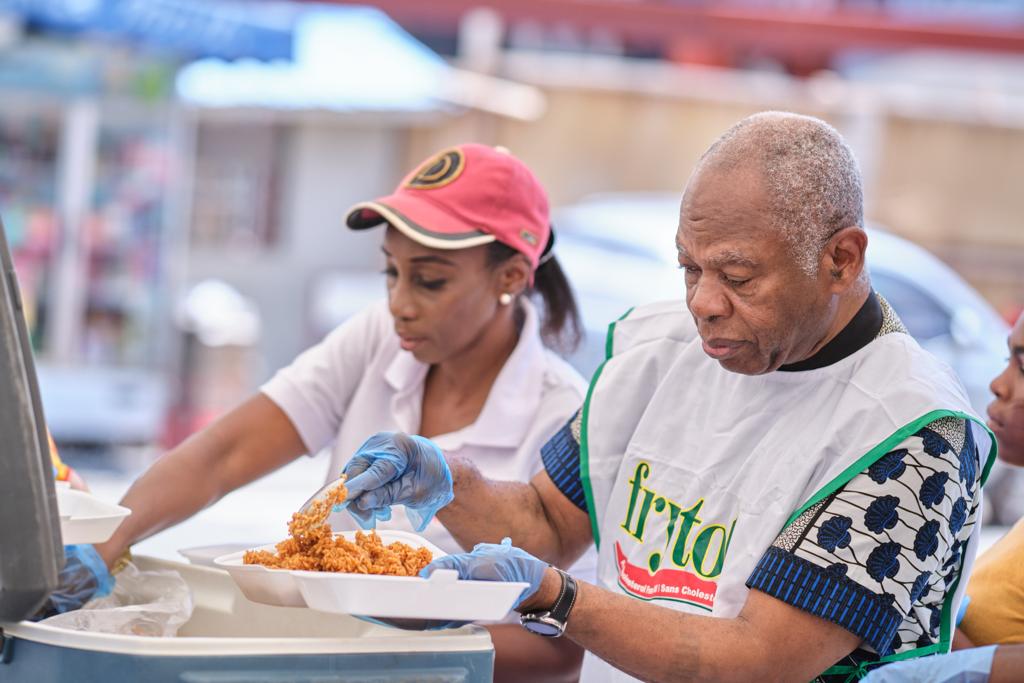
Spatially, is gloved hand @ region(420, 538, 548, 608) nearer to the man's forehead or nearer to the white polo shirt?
the man's forehead

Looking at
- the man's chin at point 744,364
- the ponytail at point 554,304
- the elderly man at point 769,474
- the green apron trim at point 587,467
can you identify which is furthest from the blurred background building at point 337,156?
the man's chin at point 744,364

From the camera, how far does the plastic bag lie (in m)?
1.70

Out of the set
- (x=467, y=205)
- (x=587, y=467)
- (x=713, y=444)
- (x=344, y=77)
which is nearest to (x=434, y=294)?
(x=467, y=205)

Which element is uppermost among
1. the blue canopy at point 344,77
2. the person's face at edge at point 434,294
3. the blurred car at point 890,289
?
the person's face at edge at point 434,294

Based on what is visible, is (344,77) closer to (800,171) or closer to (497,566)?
(800,171)

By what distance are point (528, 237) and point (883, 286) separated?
4.85 m

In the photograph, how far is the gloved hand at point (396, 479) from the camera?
174cm

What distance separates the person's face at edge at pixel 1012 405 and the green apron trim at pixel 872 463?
0.85ft

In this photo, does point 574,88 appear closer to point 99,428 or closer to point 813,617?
point 99,428

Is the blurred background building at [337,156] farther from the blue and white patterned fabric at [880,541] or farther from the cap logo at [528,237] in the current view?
the blue and white patterned fabric at [880,541]

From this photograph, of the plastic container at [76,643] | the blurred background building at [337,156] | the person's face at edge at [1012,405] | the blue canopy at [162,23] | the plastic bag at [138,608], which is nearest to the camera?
the plastic container at [76,643]

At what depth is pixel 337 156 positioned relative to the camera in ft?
35.1

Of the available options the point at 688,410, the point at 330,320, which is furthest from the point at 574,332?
the point at 330,320

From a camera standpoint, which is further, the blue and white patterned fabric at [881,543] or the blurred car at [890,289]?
the blurred car at [890,289]
